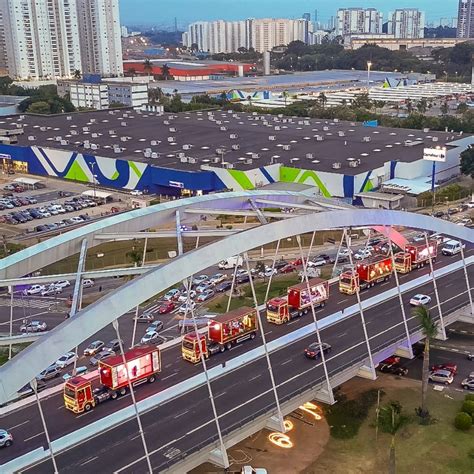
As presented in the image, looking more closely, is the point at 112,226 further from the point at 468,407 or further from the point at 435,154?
the point at 435,154

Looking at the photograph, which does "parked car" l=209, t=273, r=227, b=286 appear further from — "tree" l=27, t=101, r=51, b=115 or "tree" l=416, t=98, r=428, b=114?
"tree" l=416, t=98, r=428, b=114

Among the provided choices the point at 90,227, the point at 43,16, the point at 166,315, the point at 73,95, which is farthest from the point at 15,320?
the point at 43,16

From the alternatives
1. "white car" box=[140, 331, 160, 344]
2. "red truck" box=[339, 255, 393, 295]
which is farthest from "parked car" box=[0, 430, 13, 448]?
"red truck" box=[339, 255, 393, 295]

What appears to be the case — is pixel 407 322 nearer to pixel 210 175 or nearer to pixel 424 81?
pixel 210 175

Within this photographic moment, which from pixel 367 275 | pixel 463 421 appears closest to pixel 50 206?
pixel 367 275

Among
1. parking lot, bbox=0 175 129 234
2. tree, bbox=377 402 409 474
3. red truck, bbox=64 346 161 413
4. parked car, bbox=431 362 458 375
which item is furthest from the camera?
parking lot, bbox=0 175 129 234

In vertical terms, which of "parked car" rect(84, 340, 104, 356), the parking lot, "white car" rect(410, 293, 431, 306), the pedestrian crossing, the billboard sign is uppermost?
the billboard sign
